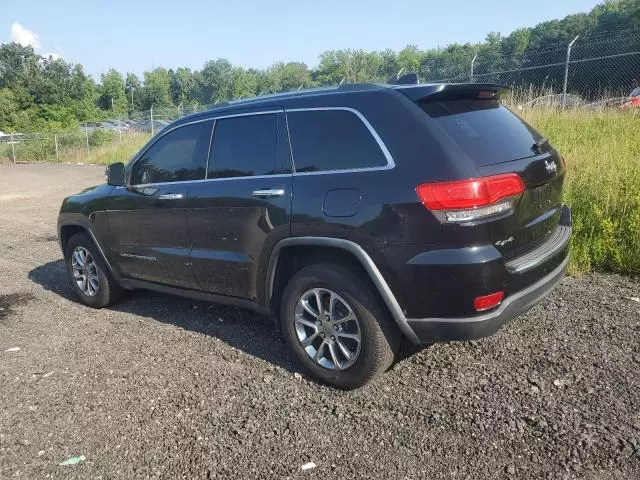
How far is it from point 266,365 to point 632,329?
266 cm

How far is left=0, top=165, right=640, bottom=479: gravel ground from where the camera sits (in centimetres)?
272

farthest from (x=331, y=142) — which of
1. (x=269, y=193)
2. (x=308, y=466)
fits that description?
(x=308, y=466)

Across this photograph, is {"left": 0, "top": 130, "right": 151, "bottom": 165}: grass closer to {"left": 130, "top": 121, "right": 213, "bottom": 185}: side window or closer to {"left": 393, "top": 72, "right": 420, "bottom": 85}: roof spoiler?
{"left": 130, "top": 121, "right": 213, "bottom": 185}: side window

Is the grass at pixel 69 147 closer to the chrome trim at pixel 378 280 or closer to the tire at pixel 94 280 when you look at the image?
Answer: the tire at pixel 94 280

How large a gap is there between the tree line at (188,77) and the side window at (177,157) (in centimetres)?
2534

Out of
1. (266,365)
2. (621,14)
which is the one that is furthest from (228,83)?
(266,365)

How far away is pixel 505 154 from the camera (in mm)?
3217

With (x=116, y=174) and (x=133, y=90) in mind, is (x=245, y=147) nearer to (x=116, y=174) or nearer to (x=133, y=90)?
(x=116, y=174)

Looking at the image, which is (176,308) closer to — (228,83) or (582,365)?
(582,365)

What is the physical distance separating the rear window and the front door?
6.15 ft

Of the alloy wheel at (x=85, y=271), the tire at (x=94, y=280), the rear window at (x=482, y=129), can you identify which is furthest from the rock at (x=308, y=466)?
the alloy wheel at (x=85, y=271)

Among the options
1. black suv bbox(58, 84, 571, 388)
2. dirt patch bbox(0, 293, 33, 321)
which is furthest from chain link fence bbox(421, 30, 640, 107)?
dirt patch bbox(0, 293, 33, 321)

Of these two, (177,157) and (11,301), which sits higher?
(177,157)

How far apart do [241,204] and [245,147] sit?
0.45m
